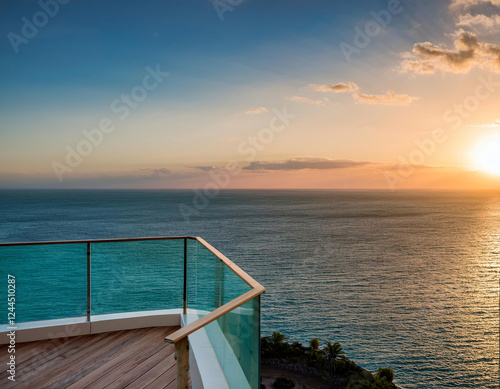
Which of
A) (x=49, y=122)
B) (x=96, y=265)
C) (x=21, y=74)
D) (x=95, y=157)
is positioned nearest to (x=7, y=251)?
(x=96, y=265)

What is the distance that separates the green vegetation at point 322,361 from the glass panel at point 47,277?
21124 millimetres

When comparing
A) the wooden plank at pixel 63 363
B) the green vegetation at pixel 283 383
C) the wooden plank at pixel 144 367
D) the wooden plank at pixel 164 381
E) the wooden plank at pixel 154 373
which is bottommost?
the green vegetation at pixel 283 383

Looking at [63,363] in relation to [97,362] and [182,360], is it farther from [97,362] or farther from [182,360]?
[182,360]

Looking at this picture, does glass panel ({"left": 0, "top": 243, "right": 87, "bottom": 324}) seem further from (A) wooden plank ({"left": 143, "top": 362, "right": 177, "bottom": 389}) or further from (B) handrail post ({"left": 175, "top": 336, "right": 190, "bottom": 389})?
(B) handrail post ({"left": 175, "top": 336, "right": 190, "bottom": 389})

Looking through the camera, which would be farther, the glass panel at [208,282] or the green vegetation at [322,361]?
the green vegetation at [322,361]

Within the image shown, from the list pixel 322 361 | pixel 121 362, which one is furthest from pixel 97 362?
pixel 322 361

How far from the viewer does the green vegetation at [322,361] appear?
23750 mm

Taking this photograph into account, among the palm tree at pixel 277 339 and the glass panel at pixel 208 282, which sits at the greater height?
the glass panel at pixel 208 282

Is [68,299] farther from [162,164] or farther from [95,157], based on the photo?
[162,164]

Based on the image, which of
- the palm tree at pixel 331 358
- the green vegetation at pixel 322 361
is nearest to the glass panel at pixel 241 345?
the green vegetation at pixel 322 361

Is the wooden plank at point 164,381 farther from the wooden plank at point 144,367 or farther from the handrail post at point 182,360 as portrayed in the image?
the handrail post at point 182,360

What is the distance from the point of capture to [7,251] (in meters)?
3.55

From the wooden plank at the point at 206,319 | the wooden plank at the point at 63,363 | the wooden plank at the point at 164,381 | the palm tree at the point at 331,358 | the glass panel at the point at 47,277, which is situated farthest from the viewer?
the palm tree at the point at 331,358

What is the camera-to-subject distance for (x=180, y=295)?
159 inches
